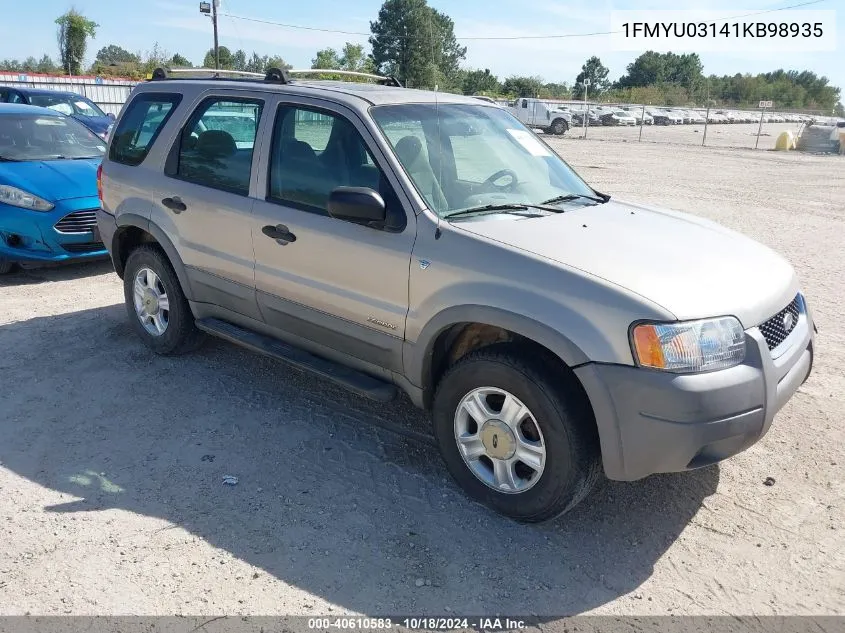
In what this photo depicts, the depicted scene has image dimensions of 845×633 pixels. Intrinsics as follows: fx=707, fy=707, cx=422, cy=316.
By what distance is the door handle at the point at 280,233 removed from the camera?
4.08m

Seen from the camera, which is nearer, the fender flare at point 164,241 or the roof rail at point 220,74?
the roof rail at point 220,74

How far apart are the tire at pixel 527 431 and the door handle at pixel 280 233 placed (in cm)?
129

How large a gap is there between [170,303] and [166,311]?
20 cm

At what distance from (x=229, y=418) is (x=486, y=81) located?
243 feet

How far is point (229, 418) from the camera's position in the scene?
440 cm

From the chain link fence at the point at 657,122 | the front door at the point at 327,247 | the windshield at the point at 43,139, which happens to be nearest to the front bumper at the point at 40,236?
the windshield at the point at 43,139

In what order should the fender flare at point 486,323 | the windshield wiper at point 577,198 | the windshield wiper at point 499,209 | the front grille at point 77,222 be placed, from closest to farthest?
the fender flare at point 486,323 < the windshield wiper at point 499,209 < the windshield wiper at point 577,198 < the front grille at point 77,222

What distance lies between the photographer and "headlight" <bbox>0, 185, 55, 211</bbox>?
7.16 metres

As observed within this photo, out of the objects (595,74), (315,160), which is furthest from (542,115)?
(595,74)

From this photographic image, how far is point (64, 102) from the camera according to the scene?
16094mm

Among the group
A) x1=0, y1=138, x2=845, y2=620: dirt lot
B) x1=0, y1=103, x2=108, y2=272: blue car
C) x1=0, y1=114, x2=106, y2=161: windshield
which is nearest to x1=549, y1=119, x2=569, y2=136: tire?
x1=0, y1=114, x2=106, y2=161: windshield

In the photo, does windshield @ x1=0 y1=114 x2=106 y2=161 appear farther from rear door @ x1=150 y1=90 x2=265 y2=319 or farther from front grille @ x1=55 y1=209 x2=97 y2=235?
rear door @ x1=150 y1=90 x2=265 y2=319

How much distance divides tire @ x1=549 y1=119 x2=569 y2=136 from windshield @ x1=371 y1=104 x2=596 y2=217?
3608 cm

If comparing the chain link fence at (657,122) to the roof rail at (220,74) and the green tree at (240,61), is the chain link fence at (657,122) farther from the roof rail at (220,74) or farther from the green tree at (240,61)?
the roof rail at (220,74)
